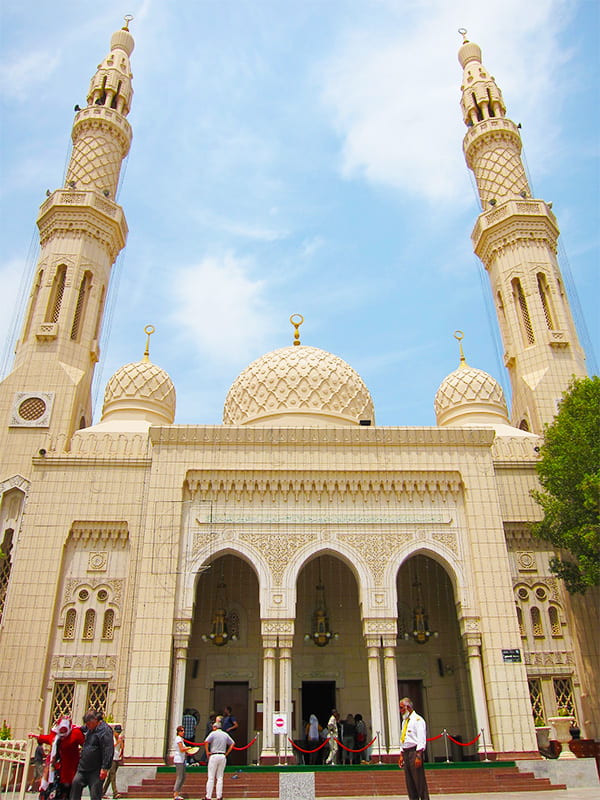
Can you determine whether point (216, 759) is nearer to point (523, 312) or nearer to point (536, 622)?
point (536, 622)

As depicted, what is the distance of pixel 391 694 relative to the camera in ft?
41.8

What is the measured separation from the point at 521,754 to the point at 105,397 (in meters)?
14.5

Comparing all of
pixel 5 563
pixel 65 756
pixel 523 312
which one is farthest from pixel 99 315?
pixel 65 756

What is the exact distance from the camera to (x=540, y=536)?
49.1 ft

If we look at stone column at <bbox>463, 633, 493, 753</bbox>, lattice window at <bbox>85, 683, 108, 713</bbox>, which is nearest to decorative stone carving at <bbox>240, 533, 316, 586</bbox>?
stone column at <bbox>463, 633, 493, 753</bbox>

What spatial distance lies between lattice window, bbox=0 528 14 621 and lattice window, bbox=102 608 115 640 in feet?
7.92

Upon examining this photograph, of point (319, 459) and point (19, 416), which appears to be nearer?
point (319, 459)

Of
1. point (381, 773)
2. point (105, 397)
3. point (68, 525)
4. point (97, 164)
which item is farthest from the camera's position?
point (97, 164)

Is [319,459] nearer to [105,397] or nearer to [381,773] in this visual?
→ [381,773]

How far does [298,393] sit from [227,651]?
707 centimetres

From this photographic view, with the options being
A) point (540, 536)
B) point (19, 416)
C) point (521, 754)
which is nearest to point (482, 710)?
point (521, 754)

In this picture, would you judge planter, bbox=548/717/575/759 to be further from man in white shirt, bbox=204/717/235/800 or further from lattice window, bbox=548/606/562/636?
man in white shirt, bbox=204/717/235/800

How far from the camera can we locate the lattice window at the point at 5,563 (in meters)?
15.0

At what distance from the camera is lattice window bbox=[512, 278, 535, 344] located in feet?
64.4
